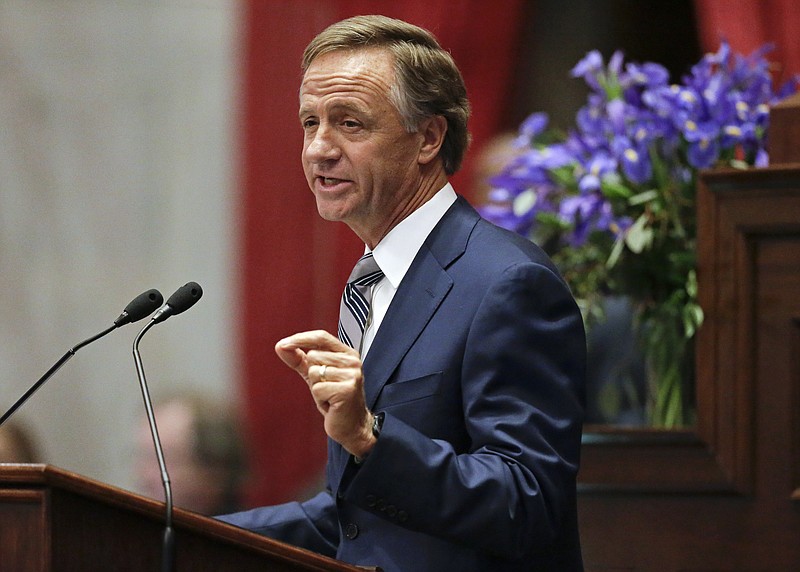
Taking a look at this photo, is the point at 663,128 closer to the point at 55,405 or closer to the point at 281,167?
the point at 281,167

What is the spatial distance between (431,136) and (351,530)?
63cm

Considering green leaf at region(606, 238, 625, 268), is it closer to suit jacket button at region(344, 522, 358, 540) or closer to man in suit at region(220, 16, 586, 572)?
man in suit at region(220, 16, 586, 572)

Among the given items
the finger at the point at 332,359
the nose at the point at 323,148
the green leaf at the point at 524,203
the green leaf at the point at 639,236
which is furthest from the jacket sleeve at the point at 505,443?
the green leaf at the point at 524,203

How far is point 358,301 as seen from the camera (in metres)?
1.95

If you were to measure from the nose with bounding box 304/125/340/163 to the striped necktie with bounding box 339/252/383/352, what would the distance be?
17cm

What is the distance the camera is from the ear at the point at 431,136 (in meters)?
1.97

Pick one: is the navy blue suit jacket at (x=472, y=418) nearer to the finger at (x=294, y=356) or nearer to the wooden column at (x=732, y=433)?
the finger at (x=294, y=356)

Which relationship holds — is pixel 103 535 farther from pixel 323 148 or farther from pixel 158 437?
pixel 323 148

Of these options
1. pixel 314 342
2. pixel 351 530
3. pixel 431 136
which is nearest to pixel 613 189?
pixel 431 136

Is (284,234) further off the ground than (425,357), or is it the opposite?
(284,234)

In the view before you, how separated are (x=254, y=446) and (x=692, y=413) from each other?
2223mm

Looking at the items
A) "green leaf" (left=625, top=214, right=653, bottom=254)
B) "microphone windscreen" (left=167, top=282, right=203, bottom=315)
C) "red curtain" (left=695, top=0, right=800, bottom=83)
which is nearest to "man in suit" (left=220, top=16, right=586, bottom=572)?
"microphone windscreen" (left=167, top=282, right=203, bottom=315)

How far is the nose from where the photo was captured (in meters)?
1.92

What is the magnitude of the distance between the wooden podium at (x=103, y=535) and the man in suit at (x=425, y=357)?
149mm
